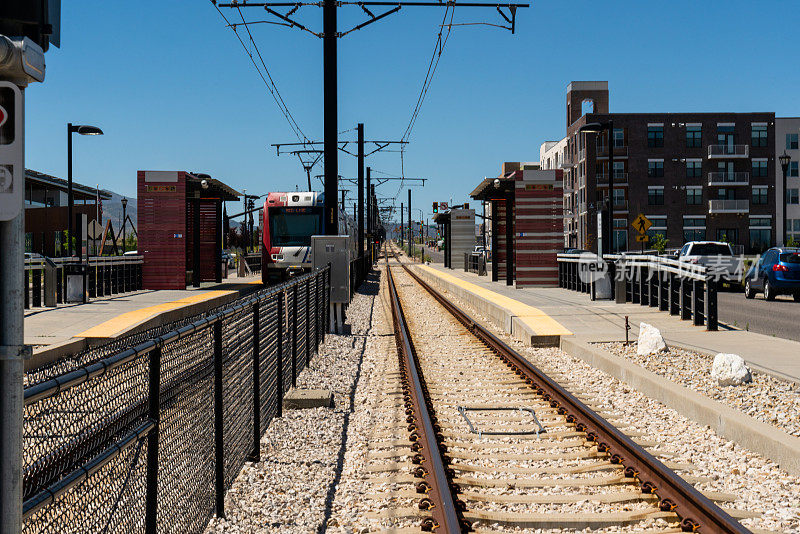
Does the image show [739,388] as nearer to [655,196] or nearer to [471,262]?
[471,262]

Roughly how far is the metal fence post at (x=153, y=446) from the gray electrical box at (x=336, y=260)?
12347mm

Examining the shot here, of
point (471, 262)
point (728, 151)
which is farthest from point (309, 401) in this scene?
point (728, 151)

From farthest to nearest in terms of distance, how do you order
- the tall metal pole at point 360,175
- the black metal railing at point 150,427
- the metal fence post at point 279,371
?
the tall metal pole at point 360,175 → the metal fence post at point 279,371 → the black metal railing at point 150,427

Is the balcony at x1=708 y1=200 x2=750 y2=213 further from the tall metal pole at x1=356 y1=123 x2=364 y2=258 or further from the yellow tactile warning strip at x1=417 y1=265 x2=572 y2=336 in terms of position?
the yellow tactile warning strip at x1=417 y1=265 x2=572 y2=336

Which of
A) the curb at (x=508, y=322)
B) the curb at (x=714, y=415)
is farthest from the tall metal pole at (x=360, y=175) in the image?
the curb at (x=714, y=415)

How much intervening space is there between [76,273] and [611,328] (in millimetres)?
13704

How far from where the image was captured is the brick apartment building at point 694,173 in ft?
240

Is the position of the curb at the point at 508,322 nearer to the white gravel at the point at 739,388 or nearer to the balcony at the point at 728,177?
the white gravel at the point at 739,388

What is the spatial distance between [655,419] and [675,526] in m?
3.41

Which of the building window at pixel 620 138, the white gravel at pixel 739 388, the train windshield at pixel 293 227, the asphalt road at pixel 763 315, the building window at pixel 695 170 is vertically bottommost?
the asphalt road at pixel 763 315

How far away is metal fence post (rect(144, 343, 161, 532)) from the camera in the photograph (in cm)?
399

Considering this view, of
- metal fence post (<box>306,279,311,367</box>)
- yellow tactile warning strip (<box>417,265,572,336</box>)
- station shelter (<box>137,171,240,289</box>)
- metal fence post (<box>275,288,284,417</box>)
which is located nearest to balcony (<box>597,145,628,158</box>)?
station shelter (<box>137,171,240,289</box>)

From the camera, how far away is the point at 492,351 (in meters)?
13.8

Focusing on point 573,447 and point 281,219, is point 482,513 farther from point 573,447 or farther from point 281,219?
point 281,219
